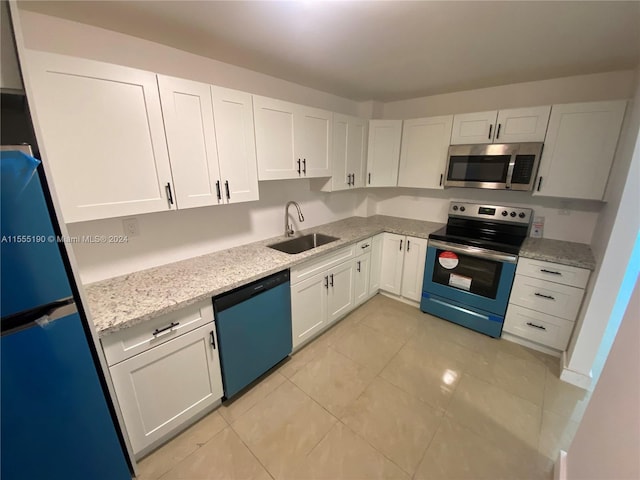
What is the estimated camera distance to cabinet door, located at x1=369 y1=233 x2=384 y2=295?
296 cm

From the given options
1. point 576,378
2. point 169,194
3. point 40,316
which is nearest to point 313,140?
point 169,194

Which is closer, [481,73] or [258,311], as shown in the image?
[258,311]

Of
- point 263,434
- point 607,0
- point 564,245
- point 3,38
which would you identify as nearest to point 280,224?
point 263,434

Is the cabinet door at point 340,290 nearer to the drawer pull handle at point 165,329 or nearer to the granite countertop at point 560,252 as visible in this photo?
the drawer pull handle at point 165,329

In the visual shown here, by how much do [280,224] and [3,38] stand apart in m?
1.92

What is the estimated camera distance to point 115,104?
4.24 feet

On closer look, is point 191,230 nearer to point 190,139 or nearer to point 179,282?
point 179,282

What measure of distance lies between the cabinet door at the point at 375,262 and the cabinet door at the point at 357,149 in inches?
27.0

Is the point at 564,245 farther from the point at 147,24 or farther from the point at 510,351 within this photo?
the point at 147,24

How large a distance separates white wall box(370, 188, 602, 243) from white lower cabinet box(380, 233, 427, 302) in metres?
0.62

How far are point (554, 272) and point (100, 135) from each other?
128 inches

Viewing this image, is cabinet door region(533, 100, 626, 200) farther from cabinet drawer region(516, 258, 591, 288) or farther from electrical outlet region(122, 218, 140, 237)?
electrical outlet region(122, 218, 140, 237)

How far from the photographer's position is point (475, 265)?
97.3 inches

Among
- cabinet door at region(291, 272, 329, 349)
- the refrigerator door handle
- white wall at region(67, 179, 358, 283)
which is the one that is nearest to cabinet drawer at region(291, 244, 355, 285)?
cabinet door at region(291, 272, 329, 349)
